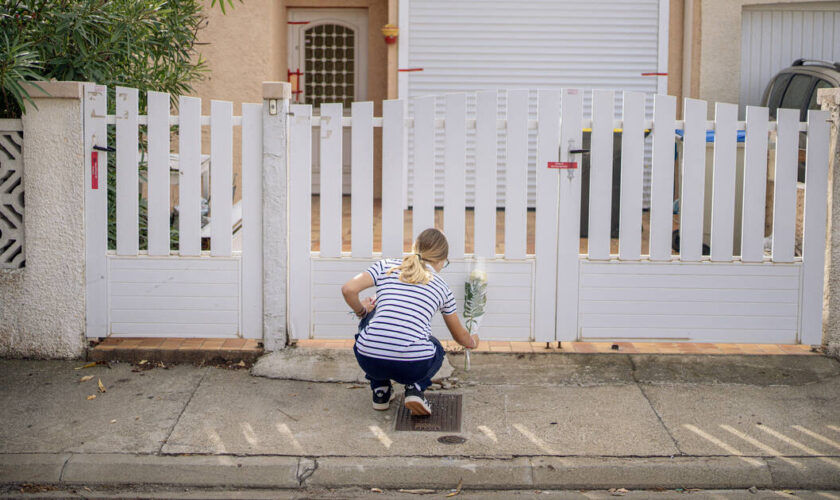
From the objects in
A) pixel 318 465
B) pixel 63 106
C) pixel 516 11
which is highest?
pixel 516 11

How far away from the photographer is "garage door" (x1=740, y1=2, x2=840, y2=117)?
42.1 feet

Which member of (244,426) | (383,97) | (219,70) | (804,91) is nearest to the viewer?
(244,426)

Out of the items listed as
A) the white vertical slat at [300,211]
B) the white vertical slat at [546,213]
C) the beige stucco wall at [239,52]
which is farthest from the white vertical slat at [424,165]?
the beige stucco wall at [239,52]

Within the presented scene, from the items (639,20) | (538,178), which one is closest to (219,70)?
(639,20)

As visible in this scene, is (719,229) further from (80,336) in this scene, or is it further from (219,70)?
(219,70)

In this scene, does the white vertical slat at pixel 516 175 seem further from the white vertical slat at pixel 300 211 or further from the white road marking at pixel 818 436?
the white road marking at pixel 818 436

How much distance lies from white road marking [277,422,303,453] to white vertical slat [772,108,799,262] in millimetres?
3449

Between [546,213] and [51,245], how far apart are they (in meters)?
3.27

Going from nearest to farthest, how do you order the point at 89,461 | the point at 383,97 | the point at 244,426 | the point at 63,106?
the point at 89,461
the point at 244,426
the point at 63,106
the point at 383,97

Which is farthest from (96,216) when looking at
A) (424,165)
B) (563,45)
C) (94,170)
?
(563,45)

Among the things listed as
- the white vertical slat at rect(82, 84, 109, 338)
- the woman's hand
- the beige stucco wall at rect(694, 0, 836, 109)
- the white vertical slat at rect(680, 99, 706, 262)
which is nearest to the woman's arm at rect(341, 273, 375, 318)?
the woman's hand

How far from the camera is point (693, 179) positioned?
6.73 m

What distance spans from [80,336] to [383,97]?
320 inches

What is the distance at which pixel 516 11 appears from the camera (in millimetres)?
13133
